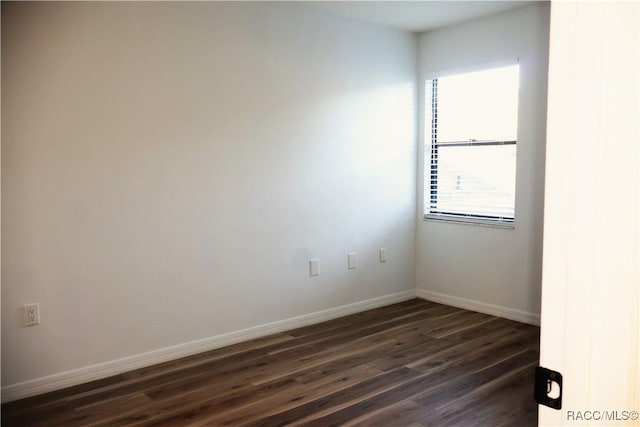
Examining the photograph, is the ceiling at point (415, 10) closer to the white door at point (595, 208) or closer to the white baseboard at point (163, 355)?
the white baseboard at point (163, 355)

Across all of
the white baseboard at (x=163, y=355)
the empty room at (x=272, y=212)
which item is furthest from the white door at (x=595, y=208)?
the white baseboard at (x=163, y=355)

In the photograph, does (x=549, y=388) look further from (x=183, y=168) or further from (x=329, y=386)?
(x=183, y=168)

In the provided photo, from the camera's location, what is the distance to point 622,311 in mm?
686

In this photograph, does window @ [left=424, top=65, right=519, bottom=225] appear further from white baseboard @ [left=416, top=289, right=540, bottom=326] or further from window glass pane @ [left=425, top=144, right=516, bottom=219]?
white baseboard @ [left=416, top=289, right=540, bottom=326]

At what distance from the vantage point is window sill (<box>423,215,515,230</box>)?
4.44m

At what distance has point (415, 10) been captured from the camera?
Answer: 4.22 meters

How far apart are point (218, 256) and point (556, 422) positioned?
3.20 meters

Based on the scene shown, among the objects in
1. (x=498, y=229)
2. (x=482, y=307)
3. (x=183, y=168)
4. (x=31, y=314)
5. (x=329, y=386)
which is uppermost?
(x=183, y=168)

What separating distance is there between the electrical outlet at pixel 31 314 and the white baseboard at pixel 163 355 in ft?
1.12

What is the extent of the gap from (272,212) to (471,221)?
71.8 inches

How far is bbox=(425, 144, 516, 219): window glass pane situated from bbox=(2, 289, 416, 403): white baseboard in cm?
114

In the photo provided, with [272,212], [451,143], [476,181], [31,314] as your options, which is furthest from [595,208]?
[451,143]

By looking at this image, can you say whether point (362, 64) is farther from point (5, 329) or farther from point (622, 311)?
point (622, 311)

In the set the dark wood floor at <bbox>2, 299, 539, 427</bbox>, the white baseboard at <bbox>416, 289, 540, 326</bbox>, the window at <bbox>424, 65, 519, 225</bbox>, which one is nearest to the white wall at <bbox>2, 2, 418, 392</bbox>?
the dark wood floor at <bbox>2, 299, 539, 427</bbox>
